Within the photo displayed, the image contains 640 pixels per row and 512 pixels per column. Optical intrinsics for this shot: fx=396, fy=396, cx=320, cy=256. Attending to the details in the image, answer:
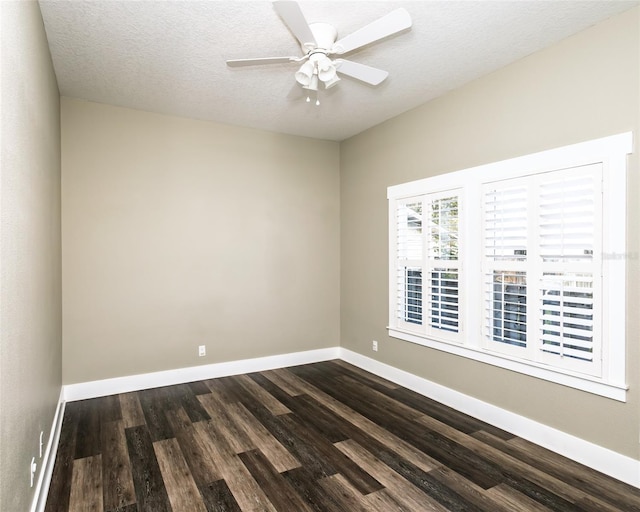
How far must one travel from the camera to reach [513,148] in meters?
3.05

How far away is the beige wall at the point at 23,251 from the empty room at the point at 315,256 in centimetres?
3

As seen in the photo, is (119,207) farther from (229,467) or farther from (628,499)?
(628,499)

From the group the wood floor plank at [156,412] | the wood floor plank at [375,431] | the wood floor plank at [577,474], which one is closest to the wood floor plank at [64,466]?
the wood floor plank at [156,412]

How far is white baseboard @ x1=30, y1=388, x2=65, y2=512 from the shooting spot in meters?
2.06

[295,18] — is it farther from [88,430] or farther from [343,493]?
[88,430]

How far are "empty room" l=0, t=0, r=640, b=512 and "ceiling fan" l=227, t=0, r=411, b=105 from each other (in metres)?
0.02

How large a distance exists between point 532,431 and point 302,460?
1698 millimetres

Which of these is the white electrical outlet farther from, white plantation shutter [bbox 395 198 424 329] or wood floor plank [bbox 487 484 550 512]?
white plantation shutter [bbox 395 198 424 329]

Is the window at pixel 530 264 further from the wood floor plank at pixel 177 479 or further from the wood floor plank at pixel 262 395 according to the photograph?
the wood floor plank at pixel 177 479

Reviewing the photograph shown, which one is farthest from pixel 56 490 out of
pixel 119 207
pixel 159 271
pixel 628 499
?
pixel 628 499

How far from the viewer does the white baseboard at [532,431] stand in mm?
2426

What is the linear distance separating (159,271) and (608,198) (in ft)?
12.7

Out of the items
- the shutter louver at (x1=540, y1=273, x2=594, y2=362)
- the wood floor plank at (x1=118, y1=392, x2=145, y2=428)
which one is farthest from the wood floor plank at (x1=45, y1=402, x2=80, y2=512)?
the shutter louver at (x1=540, y1=273, x2=594, y2=362)

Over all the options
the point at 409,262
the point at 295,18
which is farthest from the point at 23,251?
the point at 409,262
